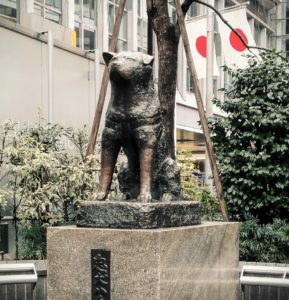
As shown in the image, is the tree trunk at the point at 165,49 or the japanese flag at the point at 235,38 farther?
the japanese flag at the point at 235,38

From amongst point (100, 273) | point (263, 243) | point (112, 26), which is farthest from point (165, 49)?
point (112, 26)

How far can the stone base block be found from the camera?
566cm

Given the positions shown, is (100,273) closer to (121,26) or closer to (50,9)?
(50,9)

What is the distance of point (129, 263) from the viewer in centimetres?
554

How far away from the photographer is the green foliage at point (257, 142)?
39.4 ft

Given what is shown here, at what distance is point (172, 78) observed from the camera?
10844 millimetres

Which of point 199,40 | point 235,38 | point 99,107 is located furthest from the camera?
point 199,40

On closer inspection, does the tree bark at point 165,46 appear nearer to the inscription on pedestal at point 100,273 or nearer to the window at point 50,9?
the inscription on pedestal at point 100,273

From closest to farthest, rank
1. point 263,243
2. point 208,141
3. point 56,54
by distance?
1. point 208,141
2. point 263,243
3. point 56,54

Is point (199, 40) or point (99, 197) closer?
point (99, 197)

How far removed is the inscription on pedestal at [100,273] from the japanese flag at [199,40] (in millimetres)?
15587

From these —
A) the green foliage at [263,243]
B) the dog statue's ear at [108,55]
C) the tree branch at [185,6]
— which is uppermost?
the tree branch at [185,6]

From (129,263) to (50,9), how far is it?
50.8ft

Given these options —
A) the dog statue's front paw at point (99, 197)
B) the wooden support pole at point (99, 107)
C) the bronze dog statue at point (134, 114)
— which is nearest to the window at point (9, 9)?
the wooden support pole at point (99, 107)
